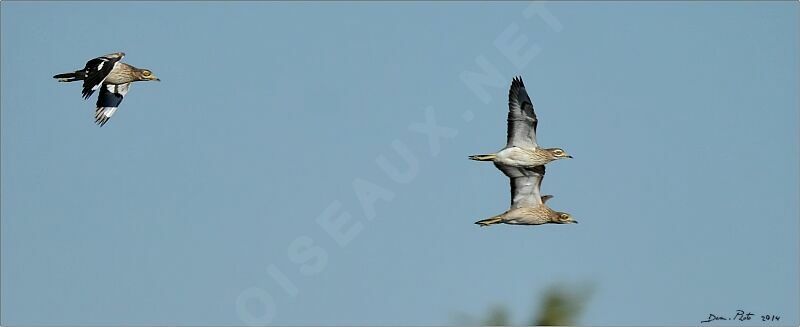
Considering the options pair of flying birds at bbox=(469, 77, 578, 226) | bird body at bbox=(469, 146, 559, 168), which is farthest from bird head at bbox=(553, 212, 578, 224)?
bird body at bbox=(469, 146, 559, 168)

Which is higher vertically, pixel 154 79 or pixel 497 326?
pixel 154 79

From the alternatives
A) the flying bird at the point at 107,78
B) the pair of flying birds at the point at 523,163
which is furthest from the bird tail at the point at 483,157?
the flying bird at the point at 107,78

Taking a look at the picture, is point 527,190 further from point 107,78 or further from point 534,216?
point 107,78

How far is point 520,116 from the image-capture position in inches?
941

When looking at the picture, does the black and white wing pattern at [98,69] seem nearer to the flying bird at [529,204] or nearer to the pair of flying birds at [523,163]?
the pair of flying birds at [523,163]

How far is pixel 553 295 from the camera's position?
72.9 ft

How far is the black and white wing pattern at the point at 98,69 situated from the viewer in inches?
977

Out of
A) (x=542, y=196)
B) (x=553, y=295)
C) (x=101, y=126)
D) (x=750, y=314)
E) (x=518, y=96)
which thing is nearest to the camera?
(x=750, y=314)

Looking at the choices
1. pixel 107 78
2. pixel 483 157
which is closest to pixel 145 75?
pixel 107 78

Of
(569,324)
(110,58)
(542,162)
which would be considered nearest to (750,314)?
(569,324)

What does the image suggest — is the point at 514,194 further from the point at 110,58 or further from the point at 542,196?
the point at 110,58

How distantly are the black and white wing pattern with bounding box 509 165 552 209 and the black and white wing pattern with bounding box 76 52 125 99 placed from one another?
8724 mm

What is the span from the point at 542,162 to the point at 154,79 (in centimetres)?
905

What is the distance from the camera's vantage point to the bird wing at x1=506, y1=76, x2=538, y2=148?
2380 cm
